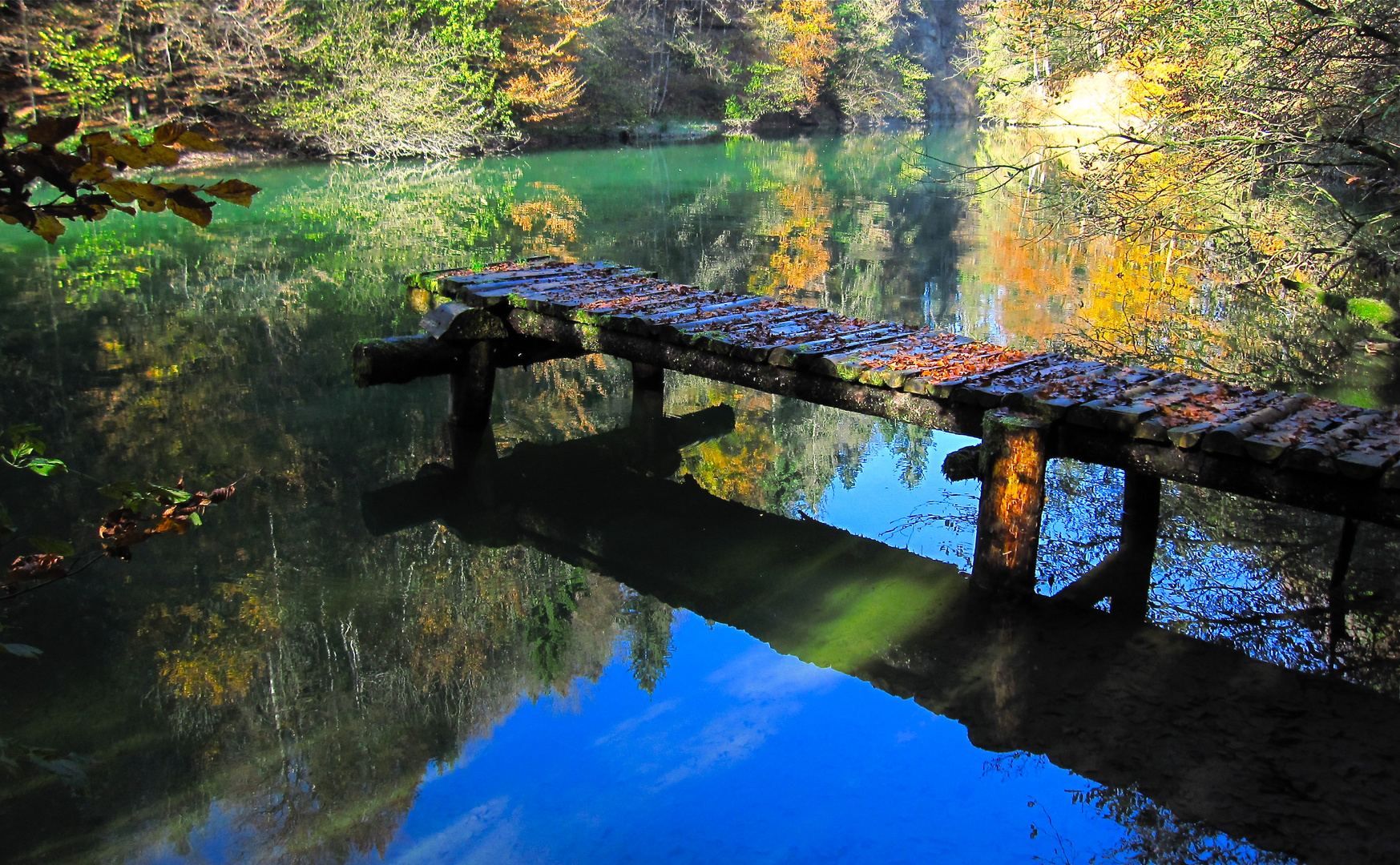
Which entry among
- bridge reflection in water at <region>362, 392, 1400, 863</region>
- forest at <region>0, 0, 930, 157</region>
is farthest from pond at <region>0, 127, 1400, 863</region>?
forest at <region>0, 0, 930, 157</region>

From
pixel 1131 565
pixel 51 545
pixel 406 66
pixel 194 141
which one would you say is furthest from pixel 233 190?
pixel 406 66

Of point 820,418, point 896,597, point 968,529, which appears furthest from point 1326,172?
point 896,597

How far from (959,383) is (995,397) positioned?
182mm

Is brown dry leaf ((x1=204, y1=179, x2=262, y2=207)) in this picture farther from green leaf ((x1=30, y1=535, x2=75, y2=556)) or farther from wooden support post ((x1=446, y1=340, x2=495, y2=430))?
wooden support post ((x1=446, y1=340, x2=495, y2=430))

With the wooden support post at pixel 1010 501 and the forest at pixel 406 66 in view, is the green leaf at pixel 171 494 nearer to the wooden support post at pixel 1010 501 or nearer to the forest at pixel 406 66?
the wooden support post at pixel 1010 501

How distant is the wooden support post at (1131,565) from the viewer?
4578 millimetres

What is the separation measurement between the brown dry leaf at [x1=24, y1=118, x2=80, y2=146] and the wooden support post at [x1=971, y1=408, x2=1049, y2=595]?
3.42m

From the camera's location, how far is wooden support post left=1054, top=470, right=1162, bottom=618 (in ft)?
15.0

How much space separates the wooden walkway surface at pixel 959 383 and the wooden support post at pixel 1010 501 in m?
0.14

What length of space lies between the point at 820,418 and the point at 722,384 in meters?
0.96

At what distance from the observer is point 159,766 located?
342 centimetres

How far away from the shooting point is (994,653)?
4.09 m

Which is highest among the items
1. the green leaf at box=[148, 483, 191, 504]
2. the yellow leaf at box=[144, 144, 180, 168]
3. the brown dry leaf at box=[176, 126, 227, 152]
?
the brown dry leaf at box=[176, 126, 227, 152]

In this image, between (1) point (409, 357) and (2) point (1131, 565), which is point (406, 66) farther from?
(2) point (1131, 565)
